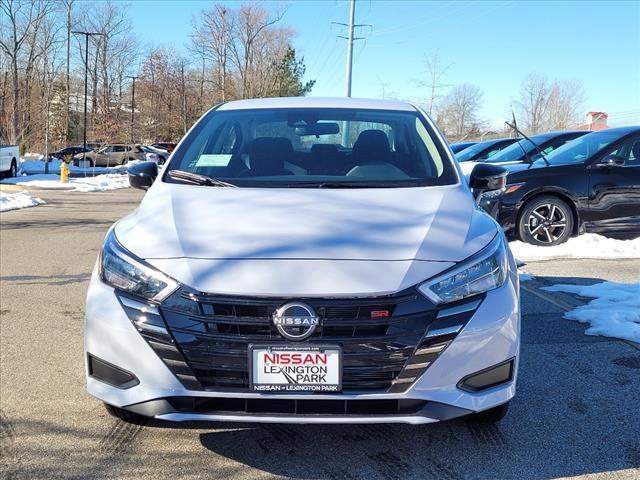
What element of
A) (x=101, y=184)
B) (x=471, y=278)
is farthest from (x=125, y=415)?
(x=101, y=184)

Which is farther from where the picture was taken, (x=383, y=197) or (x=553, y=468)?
(x=383, y=197)

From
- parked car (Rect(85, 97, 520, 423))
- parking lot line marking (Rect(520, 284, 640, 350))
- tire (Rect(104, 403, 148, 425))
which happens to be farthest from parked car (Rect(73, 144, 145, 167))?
parked car (Rect(85, 97, 520, 423))

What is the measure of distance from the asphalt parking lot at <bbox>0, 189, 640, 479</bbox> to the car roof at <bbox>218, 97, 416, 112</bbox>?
191cm

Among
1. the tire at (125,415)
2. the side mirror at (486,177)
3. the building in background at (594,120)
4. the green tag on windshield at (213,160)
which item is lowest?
the tire at (125,415)

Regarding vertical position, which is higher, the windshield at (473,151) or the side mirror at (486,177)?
the windshield at (473,151)

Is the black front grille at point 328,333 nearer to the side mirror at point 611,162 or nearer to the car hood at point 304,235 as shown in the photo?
the car hood at point 304,235

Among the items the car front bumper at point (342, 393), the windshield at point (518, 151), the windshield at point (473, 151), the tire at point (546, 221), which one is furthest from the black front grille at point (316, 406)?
the windshield at point (473, 151)

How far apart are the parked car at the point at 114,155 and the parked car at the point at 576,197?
3491 centimetres

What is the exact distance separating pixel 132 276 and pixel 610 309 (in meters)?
4.00

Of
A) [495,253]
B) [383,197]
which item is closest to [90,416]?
[383,197]

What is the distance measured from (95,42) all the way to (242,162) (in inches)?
2201

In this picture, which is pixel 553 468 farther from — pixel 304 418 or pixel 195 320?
pixel 195 320

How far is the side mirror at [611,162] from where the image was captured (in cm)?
794

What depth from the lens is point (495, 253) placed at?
270 cm
